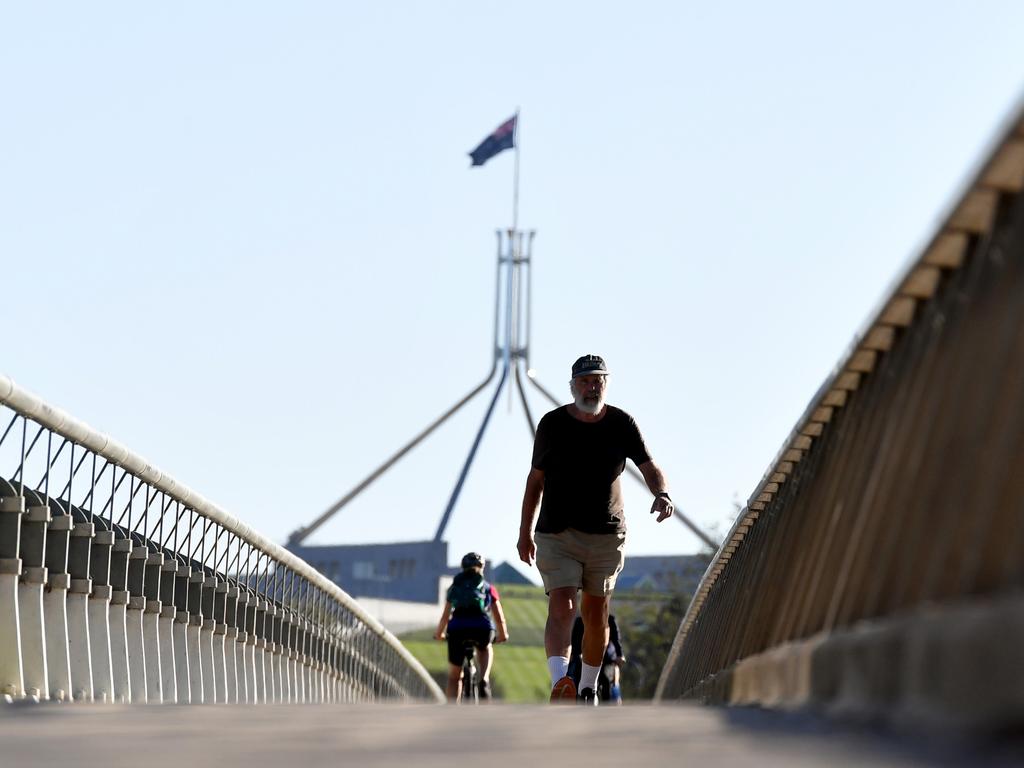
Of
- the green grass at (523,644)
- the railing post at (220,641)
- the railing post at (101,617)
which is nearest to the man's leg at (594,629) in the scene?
the railing post at (101,617)

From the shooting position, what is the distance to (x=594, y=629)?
30.8 ft

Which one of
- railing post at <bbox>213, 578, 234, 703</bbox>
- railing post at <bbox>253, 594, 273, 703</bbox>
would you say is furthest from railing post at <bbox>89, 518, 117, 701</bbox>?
railing post at <bbox>253, 594, 273, 703</bbox>

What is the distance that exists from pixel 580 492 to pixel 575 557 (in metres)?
0.28

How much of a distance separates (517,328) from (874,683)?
63.9 meters

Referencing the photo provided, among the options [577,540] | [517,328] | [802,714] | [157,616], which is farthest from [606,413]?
[517,328]

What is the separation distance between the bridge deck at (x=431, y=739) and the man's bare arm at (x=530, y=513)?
15.3 feet

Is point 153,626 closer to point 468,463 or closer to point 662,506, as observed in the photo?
point 662,506

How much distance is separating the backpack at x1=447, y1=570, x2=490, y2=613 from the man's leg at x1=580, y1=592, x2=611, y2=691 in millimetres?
5004

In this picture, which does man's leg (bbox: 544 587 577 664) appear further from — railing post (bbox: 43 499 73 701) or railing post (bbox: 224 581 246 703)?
railing post (bbox: 224 581 246 703)

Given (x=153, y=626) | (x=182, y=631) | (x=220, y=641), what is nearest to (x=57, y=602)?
(x=153, y=626)

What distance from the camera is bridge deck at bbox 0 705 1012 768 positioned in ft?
9.93

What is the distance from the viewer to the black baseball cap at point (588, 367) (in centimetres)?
900

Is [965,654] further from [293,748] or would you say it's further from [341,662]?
[341,662]

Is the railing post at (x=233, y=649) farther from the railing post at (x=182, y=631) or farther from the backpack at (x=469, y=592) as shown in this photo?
the railing post at (x=182, y=631)
